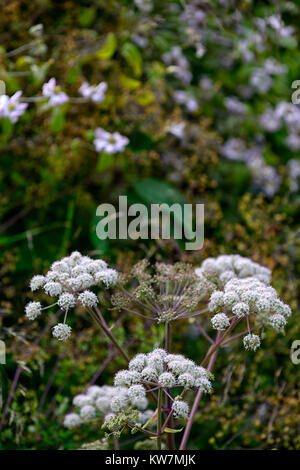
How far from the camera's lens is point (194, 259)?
2.00m

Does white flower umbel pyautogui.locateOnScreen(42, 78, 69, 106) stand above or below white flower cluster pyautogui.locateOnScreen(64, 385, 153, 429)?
above

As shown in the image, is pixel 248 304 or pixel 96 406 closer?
pixel 248 304

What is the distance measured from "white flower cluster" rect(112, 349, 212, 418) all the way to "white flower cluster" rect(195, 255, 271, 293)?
0.28m

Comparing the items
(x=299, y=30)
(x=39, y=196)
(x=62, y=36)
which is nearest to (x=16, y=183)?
(x=39, y=196)

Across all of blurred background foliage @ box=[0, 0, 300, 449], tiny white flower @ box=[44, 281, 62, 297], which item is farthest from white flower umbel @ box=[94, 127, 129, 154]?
tiny white flower @ box=[44, 281, 62, 297]

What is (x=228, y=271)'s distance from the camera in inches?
52.2

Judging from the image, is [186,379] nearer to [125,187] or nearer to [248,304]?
[248,304]

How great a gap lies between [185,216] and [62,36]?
3.62 ft

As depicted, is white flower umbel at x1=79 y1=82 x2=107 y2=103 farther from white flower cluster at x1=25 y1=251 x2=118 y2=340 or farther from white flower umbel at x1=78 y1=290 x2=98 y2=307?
white flower umbel at x1=78 y1=290 x2=98 y2=307

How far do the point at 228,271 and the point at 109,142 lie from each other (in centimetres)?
99

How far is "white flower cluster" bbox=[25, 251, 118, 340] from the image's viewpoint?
1.08m

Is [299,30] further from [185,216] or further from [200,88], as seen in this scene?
[185,216]

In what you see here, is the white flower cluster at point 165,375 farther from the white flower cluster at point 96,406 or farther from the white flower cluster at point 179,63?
the white flower cluster at point 179,63

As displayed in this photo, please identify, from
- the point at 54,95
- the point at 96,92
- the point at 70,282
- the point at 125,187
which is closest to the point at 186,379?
the point at 70,282
